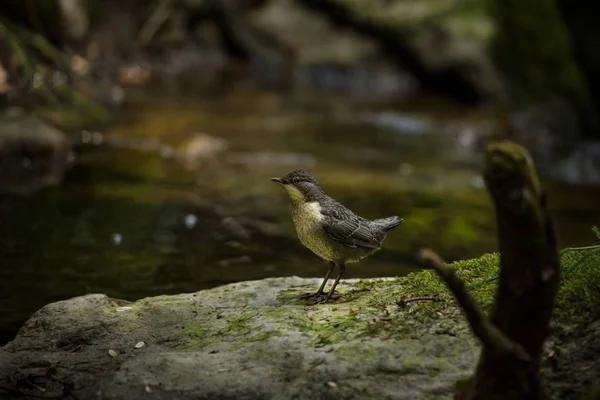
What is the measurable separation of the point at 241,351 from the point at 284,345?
0.21 m

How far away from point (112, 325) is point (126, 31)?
73.8 ft

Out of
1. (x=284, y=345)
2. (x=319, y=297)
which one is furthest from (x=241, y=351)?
(x=319, y=297)

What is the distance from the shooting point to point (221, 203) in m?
9.52

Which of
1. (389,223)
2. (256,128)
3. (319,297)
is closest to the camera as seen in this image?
(319,297)

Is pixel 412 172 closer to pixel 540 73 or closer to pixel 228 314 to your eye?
pixel 540 73

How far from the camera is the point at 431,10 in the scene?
73.4 feet

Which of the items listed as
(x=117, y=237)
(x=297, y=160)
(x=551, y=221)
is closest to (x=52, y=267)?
(x=117, y=237)

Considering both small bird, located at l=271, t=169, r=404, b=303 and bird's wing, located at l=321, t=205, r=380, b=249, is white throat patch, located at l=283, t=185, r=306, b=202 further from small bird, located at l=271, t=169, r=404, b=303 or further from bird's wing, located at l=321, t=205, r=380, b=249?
bird's wing, located at l=321, t=205, r=380, b=249

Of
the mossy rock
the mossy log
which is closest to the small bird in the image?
the mossy rock

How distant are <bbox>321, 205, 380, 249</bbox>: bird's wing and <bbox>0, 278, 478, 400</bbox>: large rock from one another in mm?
304

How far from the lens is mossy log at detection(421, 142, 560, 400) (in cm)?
285

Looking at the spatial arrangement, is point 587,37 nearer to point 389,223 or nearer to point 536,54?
point 536,54

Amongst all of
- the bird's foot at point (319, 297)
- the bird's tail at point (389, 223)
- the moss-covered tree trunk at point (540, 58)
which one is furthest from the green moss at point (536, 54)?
the bird's foot at point (319, 297)

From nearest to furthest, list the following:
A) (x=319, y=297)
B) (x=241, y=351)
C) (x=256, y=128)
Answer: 1. (x=241, y=351)
2. (x=319, y=297)
3. (x=256, y=128)
